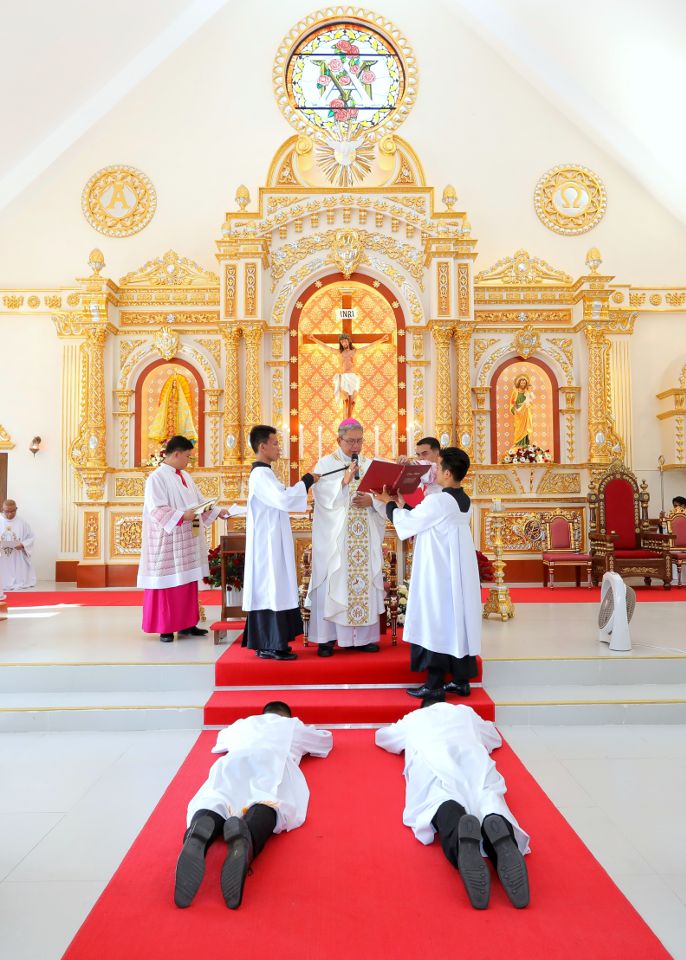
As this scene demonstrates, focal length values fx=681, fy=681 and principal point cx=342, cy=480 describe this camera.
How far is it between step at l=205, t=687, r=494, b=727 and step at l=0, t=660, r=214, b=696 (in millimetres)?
432

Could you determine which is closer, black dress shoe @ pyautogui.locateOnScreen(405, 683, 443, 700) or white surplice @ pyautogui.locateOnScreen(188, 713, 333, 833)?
white surplice @ pyautogui.locateOnScreen(188, 713, 333, 833)

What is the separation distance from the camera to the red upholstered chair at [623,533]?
31.1 ft

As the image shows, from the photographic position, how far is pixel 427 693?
187 inches

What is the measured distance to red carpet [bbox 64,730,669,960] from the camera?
7.70 ft

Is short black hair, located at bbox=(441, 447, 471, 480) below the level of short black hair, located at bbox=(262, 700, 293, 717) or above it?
above

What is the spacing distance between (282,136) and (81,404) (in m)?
6.08

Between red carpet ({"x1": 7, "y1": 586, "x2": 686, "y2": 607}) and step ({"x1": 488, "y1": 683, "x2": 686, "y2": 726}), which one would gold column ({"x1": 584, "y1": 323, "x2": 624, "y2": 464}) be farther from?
step ({"x1": 488, "y1": 683, "x2": 686, "y2": 726})

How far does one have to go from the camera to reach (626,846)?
3.08m

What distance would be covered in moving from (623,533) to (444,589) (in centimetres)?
619

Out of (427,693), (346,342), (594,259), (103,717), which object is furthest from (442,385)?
(103,717)

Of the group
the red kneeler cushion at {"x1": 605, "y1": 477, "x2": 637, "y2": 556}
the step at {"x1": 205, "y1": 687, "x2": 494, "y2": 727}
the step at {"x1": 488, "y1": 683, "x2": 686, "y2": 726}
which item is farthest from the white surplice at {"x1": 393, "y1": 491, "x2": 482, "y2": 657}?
the red kneeler cushion at {"x1": 605, "y1": 477, "x2": 637, "y2": 556}

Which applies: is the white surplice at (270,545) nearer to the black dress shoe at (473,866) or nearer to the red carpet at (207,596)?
the black dress shoe at (473,866)

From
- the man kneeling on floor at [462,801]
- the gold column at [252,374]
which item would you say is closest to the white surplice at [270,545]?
the man kneeling on floor at [462,801]

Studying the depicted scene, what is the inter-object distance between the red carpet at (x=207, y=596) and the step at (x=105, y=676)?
3.24m
